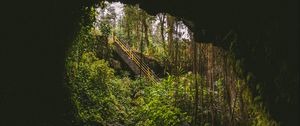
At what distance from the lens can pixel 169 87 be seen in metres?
12.4

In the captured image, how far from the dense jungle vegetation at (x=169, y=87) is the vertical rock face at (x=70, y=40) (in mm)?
324

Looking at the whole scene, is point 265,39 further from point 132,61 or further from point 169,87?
point 132,61

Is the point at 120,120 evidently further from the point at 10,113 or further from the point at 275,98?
the point at 275,98

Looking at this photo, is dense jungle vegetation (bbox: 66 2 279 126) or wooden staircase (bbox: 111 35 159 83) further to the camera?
wooden staircase (bbox: 111 35 159 83)

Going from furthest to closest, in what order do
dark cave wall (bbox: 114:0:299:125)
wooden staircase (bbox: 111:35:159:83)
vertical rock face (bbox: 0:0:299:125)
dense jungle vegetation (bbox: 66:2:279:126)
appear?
wooden staircase (bbox: 111:35:159:83), dense jungle vegetation (bbox: 66:2:279:126), vertical rock face (bbox: 0:0:299:125), dark cave wall (bbox: 114:0:299:125)

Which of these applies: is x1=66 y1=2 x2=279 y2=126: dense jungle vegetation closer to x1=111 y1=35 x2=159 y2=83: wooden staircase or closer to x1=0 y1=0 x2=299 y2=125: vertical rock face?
x1=0 y1=0 x2=299 y2=125: vertical rock face

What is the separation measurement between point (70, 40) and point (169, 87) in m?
4.11

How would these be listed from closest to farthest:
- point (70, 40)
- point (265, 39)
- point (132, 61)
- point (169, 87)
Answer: point (265, 39) < point (70, 40) < point (169, 87) < point (132, 61)

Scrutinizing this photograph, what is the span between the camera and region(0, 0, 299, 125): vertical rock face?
450cm

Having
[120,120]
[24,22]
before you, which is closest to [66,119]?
[24,22]

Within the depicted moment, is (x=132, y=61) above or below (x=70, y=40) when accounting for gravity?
below

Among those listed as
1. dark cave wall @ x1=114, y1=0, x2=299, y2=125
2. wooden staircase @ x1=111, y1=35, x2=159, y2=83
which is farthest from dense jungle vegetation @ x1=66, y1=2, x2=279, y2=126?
wooden staircase @ x1=111, y1=35, x2=159, y2=83

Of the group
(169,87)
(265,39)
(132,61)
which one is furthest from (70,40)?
(132,61)

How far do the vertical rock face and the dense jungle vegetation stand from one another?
0.32 metres
